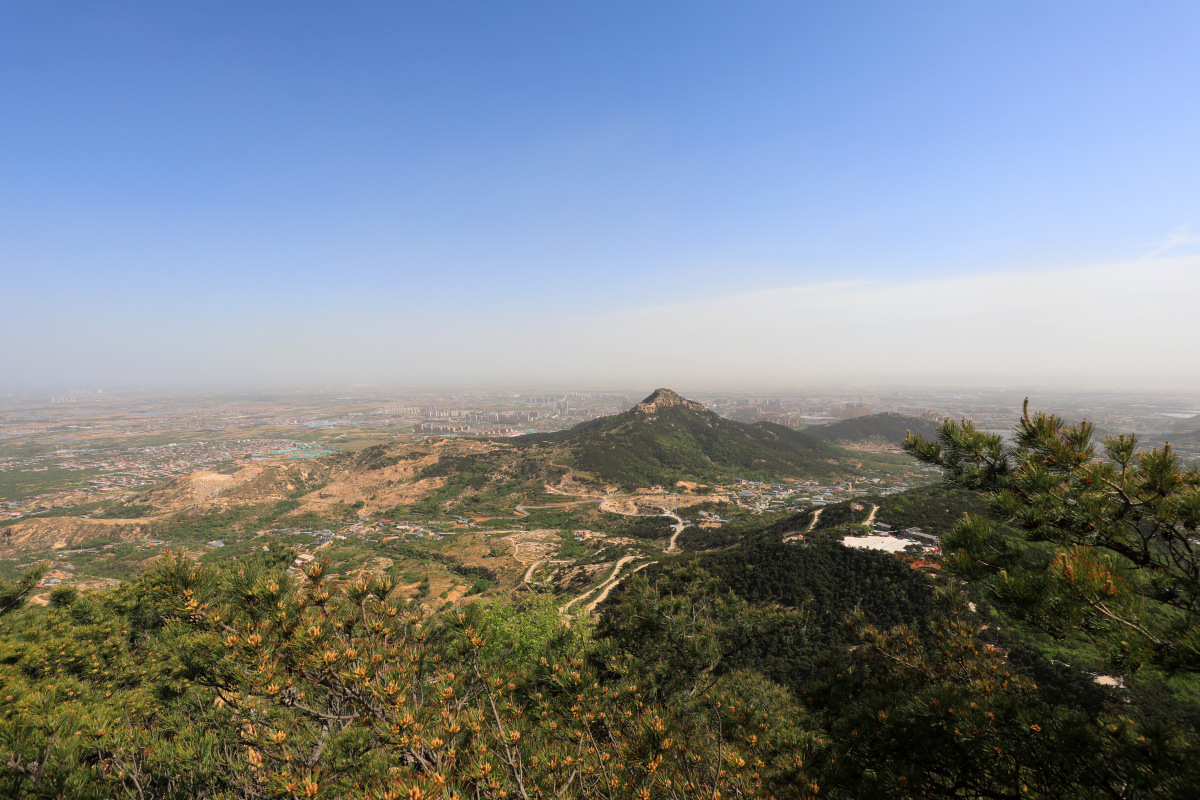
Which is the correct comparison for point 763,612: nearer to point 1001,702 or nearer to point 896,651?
point 896,651

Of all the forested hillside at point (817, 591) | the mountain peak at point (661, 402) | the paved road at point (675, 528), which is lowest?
the paved road at point (675, 528)

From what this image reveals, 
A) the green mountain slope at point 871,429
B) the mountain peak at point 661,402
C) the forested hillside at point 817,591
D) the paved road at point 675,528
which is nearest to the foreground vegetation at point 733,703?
the forested hillside at point 817,591

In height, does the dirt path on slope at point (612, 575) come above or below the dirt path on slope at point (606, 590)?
below

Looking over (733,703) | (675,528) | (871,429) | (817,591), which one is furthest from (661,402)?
(733,703)

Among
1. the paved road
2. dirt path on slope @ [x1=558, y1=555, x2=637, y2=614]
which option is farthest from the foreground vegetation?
the paved road

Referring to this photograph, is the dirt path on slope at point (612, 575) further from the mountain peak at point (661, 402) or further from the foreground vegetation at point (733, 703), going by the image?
the mountain peak at point (661, 402)

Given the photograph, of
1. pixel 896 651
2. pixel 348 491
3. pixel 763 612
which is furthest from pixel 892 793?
pixel 348 491

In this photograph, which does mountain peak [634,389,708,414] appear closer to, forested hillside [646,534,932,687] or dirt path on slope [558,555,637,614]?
dirt path on slope [558,555,637,614]

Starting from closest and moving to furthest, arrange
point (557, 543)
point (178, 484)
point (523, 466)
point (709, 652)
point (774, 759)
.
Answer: point (774, 759) → point (709, 652) → point (557, 543) → point (178, 484) → point (523, 466)
